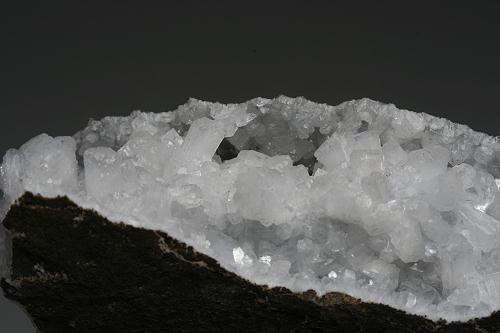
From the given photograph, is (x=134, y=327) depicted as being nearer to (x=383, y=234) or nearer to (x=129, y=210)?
(x=129, y=210)

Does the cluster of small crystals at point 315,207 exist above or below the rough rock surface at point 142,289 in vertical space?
above

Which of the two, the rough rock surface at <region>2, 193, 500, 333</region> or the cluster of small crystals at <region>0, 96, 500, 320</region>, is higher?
the cluster of small crystals at <region>0, 96, 500, 320</region>

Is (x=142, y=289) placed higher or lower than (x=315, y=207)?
lower

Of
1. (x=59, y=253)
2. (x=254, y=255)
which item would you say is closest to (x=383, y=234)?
(x=254, y=255)
